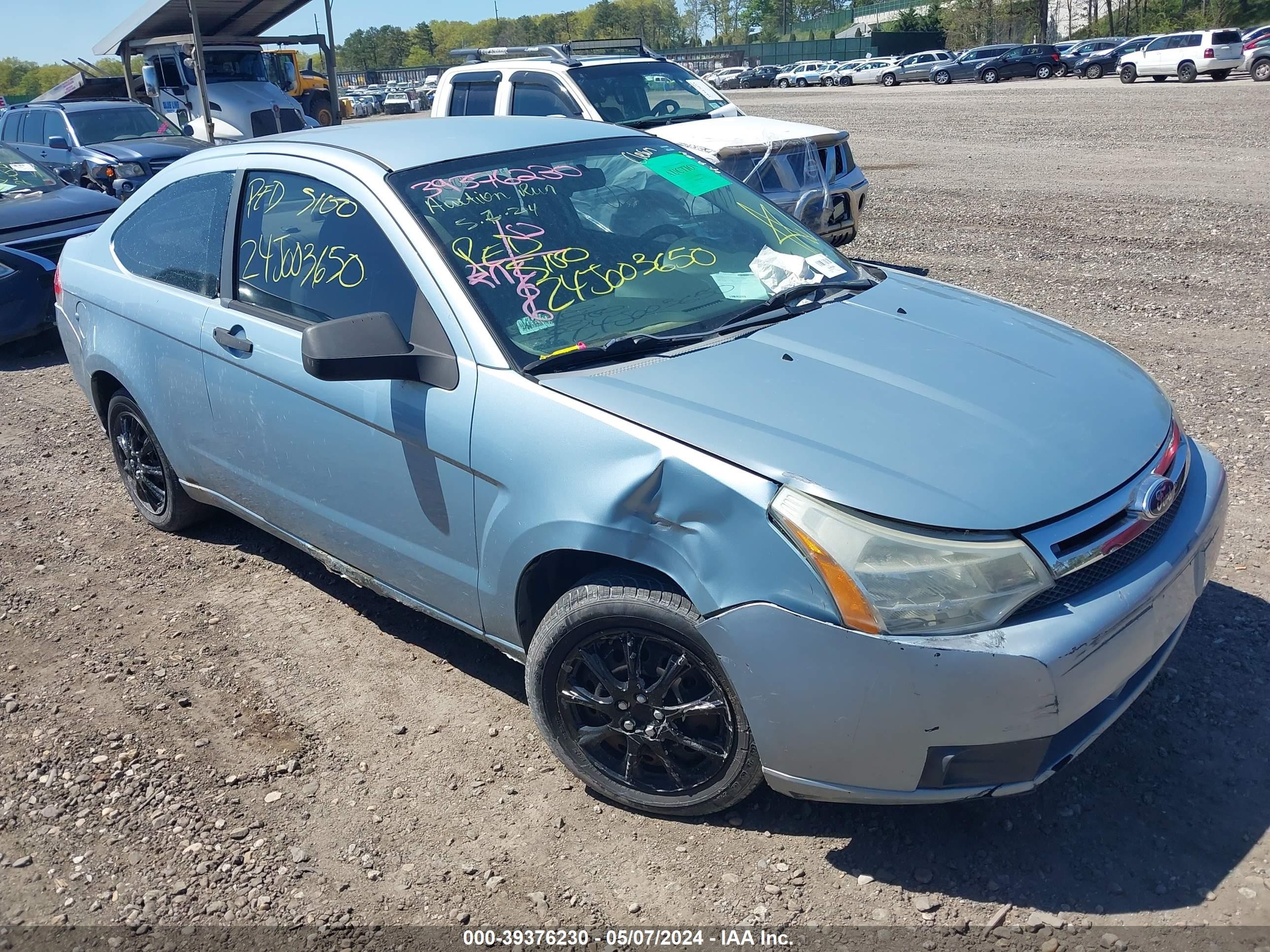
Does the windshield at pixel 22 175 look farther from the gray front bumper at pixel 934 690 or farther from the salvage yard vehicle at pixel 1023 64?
the salvage yard vehicle at pixel 1023 64

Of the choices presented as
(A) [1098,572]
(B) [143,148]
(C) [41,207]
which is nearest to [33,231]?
A: (C) [41,207]

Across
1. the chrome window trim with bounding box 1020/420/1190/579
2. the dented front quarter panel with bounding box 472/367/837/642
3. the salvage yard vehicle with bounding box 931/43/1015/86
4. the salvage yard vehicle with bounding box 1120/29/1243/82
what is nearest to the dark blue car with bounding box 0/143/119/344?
the dented front quarter panel with bounding box 472/367/837/642

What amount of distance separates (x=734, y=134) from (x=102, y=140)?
33.1ft

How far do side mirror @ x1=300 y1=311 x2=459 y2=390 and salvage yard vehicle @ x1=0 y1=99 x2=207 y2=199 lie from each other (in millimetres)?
11354

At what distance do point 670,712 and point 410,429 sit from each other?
1.13 metres

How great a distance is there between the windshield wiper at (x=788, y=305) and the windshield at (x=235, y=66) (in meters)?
20.4

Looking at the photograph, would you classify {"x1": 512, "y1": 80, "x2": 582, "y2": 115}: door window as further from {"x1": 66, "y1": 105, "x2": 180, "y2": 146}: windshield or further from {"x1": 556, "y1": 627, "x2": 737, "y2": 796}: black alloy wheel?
{"x1": 66, "y1": 105, "x2": 180, "y2": 146}: windshield

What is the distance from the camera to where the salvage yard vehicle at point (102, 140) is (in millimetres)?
13227

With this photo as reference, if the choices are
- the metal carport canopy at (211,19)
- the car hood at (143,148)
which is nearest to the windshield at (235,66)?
the metal carport canopy at (211,19)

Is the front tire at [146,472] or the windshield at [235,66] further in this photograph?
the windshield at [235,66]

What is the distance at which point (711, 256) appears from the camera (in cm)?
354

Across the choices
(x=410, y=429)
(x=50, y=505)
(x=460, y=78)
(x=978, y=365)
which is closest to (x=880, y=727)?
(x=978, y=365)

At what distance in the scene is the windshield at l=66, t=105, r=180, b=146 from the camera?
561 inches

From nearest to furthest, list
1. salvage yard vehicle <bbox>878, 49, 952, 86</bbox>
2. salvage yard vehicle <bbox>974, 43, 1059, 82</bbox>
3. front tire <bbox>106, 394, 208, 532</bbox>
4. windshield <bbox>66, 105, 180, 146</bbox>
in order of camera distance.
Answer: front tire <bbox>106, 394, 208, 532</bbox>, windshield <bbox>66, 105, 180, 146</bbox>, salvage yard vehicle <bbox>974, 43, 1059, 82</bbox>, salvage yard vehicle <bbox>878, 49, 952, 86</bbox>
